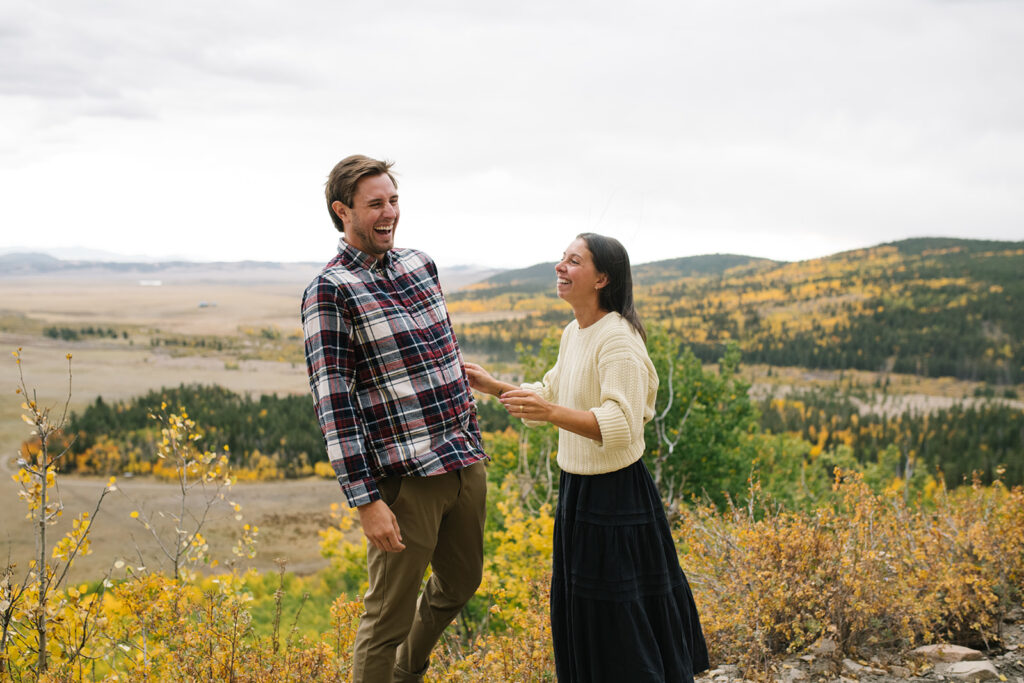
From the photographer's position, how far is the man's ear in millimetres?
2912

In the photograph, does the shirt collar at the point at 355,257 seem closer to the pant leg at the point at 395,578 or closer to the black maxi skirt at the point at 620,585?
the pant leg at the point at 395,578

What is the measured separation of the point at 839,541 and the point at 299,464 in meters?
49.8

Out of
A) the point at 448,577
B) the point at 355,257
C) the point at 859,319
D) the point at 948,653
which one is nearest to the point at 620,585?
the point at 448,577

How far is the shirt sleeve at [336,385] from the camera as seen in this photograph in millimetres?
2641

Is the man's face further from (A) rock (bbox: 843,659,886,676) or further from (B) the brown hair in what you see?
(A) rock (bbox: 843,659,886,676)

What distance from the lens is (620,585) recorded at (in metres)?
3.00

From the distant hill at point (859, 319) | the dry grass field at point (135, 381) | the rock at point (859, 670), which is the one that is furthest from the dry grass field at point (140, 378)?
the distant hill at point (859, 319)

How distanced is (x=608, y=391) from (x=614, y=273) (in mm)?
582

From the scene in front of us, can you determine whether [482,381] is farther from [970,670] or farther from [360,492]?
[970,670]

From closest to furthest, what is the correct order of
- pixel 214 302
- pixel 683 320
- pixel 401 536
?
pixel 401 536
pixel 683 320
pixel 214 302

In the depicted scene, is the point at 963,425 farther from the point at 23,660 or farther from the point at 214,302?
the point at 214,302

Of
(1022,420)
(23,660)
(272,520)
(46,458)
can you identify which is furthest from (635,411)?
(1022,420)

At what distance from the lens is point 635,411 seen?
115 inches

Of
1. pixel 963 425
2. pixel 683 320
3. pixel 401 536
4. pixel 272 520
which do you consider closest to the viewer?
pixel 401 536
